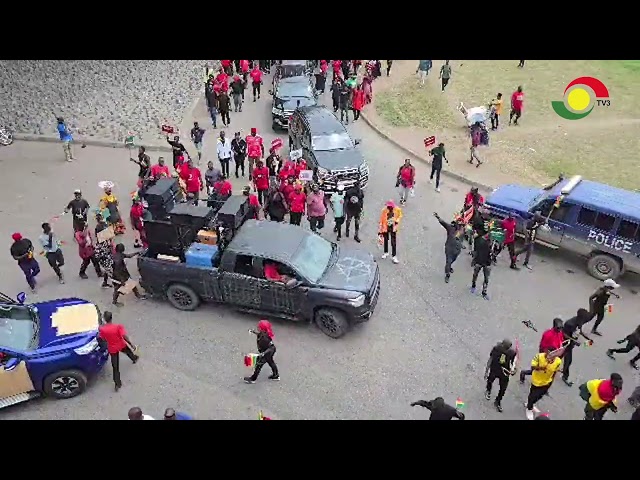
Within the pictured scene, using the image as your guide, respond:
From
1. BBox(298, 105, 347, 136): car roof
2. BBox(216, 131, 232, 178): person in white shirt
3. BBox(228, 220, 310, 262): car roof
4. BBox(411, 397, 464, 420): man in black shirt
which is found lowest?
BBox(411, 397, 464, 420): man in black shirt

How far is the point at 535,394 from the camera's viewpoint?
9.89m

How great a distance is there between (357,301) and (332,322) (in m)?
0.69

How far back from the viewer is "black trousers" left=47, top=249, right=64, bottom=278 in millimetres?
12812

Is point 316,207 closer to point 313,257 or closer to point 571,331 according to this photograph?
point 313,257

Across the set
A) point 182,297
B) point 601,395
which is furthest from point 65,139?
point 601,395

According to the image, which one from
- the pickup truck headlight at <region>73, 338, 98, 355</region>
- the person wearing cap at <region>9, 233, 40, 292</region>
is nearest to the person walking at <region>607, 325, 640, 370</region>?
the pickup truck headlight at <region>73, 338, 98, 355</region>

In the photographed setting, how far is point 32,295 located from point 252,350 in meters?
5.13

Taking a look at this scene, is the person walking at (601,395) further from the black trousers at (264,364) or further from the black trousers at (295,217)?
the black trousers at (295,217)

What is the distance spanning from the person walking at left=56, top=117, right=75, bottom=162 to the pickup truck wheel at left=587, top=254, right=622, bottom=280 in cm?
1484

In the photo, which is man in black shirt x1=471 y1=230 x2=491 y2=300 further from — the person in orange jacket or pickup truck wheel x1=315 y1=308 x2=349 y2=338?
pickup truck wheel x1=315 y1=308 x2=349 y2=338

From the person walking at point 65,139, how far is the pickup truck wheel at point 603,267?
14.8 metres

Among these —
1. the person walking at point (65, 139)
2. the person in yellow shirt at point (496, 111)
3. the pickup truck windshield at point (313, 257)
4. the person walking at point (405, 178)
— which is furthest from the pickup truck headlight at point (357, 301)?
the person in yellow shirt at point (496, 111)

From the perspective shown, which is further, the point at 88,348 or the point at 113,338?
the point at 88,348

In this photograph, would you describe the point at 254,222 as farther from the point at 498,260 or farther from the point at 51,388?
the point at 498,260
